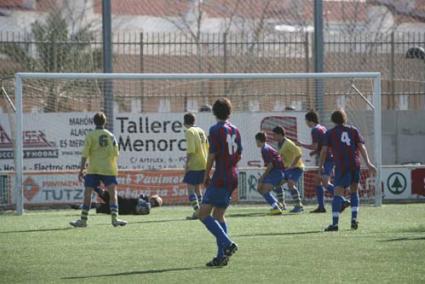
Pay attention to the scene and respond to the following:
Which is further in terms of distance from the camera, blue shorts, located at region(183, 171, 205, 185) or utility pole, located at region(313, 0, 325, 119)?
utility pole, located at region(313, 0, 325, 119)

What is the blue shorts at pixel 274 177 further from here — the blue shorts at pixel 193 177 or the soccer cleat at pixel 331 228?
the soccer cleat at pixel 331 228

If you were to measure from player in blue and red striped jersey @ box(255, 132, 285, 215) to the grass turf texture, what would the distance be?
0.91 meters

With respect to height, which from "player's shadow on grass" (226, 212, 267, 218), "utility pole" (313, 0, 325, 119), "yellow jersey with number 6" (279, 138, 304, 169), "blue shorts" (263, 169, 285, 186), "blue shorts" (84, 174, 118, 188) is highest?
"utility pole" (313, 0, 325, 119)

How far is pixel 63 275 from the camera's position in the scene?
1203 cm

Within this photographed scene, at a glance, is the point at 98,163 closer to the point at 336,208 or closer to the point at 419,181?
the point at 336,208

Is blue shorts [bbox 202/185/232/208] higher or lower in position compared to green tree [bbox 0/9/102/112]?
lower

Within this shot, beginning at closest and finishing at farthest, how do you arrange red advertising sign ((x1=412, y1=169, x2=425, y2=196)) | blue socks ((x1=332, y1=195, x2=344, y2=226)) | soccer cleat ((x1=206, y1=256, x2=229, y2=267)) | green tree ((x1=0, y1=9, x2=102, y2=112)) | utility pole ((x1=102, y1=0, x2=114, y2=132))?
1. soccer cleat ((x1=206, y1=256, x2=229, y2=267))
2. blue socks ((x1=332, y1=195, x2=344, y2=226))
3. utility pole ((x1=102, y1=0, x2=114, y2=132))
4. red advertising sign ((x1=412, y1=169, x2=425, y2=196))
5. green tree ((x1=0, y1=9, x2=102, y2=112))

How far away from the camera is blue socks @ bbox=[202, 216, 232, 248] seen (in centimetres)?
1268

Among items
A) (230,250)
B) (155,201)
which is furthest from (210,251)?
(155,201)

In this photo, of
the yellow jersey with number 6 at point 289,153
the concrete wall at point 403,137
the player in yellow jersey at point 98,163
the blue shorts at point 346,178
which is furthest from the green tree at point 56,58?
the blue shorts at point 346,178

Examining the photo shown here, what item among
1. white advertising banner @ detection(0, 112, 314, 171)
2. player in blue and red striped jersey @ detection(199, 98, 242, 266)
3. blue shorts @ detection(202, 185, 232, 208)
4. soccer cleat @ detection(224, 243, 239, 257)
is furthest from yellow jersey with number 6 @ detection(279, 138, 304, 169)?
soccer cleat @ detection(224, 243, 239, 257)

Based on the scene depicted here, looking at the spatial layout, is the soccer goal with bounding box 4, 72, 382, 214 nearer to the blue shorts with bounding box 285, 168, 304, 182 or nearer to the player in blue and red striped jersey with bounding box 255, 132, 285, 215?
the blue shorts with bounding box 285, 168, 304, 182

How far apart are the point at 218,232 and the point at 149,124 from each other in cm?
1417

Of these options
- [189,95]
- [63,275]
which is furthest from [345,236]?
[189,95]
